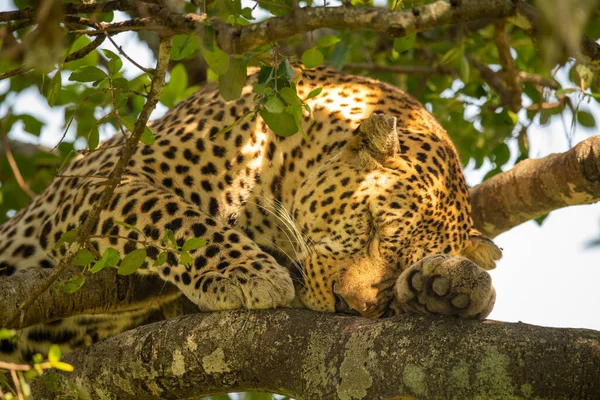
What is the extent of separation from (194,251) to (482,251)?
1.96 meters

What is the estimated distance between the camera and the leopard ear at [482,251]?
17.4 ft

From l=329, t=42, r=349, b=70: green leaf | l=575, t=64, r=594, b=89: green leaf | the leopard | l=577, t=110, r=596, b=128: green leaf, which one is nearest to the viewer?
the leopard

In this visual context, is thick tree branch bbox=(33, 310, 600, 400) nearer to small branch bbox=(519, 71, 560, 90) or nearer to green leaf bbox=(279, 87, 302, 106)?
green leaf bbox=(279, 87, 302, 106)

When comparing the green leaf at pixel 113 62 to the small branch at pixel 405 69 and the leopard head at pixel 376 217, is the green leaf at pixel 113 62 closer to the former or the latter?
the leopard head at pixel 376 217

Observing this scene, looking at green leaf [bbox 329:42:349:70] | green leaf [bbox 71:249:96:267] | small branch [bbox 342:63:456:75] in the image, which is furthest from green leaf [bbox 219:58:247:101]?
small branch [bbox 342:63:456:75]

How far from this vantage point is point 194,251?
482 cm

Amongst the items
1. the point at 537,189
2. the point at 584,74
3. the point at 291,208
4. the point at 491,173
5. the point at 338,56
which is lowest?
the point at 291,208

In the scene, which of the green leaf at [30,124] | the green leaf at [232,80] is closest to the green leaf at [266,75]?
the green leaf at [232,80]

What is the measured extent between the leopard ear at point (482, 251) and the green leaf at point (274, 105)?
7.72 ft

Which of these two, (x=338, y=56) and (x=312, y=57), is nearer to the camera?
(x=312, y=57)

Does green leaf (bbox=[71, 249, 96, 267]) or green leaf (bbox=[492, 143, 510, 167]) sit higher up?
green leaf (bbox=[492, 143, 510, 167])

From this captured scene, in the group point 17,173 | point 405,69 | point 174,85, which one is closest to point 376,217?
point 405,69

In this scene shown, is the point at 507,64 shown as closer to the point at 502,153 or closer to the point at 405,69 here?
the point at 502,153

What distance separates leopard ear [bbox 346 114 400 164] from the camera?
510 cm
